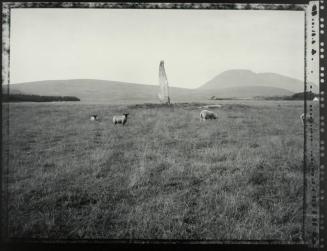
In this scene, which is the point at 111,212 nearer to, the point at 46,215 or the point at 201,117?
the point at 46,215

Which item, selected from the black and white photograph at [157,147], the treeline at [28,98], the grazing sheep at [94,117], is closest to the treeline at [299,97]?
the black and white photograph at [157,147]

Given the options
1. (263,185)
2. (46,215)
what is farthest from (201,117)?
(46,215)

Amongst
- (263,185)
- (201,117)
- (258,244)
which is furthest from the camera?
(201,117)

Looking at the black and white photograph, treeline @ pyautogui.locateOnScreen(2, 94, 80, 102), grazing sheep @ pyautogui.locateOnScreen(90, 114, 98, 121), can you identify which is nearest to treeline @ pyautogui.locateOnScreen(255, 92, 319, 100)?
the black and white photograph

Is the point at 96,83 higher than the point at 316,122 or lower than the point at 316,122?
higher

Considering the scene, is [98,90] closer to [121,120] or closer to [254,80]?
[121,120]

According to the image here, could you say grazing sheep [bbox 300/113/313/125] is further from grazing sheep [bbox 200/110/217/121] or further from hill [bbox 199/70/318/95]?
grazing sheep [bbox 200/110/217/121]

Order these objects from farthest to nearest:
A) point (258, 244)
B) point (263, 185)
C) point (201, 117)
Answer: point (201, 117) → point (263, 185) → point (258, 244)

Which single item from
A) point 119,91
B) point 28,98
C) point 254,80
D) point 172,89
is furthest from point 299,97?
point 28,98
